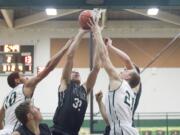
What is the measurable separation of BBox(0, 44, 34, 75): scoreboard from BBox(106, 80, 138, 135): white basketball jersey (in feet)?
34.1

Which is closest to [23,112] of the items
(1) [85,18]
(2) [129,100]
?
(2) [129,100]

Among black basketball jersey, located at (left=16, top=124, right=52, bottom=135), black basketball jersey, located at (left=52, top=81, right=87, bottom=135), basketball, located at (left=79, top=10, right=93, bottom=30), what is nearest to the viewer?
black basketball jersey, located at (left=16, top=124, right=52, bottom=135)

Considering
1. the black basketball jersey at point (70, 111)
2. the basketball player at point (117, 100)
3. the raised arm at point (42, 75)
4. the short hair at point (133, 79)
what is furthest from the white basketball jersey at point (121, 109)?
the raised arm at point (42, 75)

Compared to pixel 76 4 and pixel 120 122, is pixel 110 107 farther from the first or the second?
pixel 76 4

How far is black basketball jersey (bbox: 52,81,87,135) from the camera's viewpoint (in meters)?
4.64

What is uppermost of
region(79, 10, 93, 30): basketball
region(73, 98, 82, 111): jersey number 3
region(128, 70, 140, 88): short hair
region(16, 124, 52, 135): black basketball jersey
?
region(79, 10, 93, 30): basketball

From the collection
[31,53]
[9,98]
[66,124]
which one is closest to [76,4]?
[66,124]

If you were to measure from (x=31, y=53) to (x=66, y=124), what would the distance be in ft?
36.6

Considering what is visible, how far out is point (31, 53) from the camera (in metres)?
15.6

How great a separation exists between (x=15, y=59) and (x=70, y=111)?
10.7 metres

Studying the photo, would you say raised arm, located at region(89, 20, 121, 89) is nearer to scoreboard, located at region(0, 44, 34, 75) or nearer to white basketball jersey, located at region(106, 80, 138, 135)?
white basketball jersey, located at region(106, 80, 138, 135)

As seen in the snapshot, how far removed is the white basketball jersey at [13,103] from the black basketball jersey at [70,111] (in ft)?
2.59

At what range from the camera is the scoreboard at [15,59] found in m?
15.0

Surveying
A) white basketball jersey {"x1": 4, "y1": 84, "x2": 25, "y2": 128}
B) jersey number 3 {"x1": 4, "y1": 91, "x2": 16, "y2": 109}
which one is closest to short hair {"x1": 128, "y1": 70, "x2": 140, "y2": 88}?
white basketball jersey {"x1": 4, "y1": 84, "x2": 25, "y2": 128}
